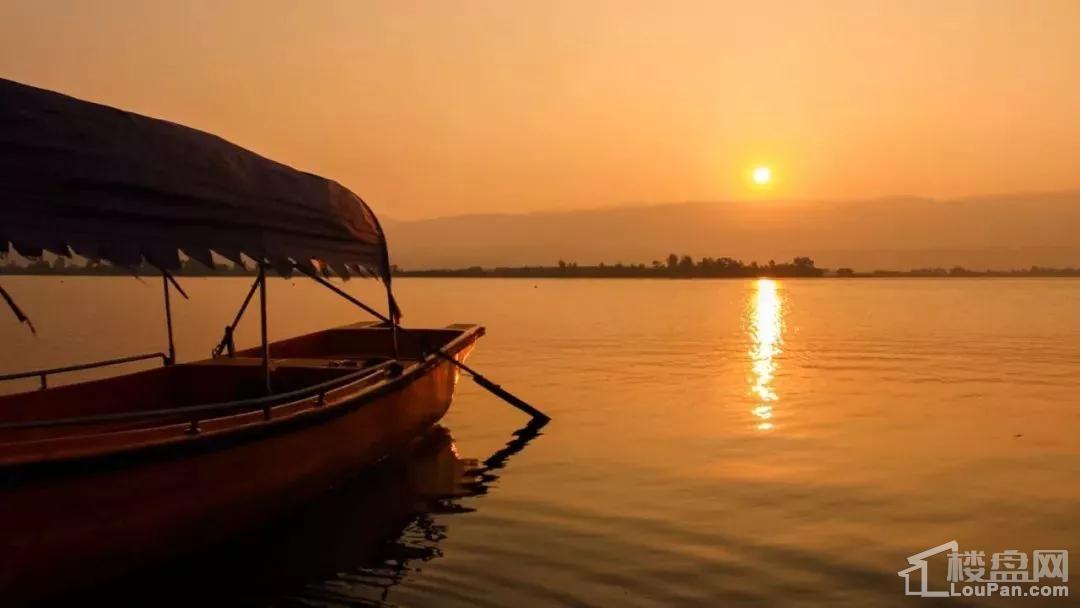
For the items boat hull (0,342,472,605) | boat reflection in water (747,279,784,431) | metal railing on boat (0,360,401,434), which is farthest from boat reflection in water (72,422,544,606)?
boat reflection in water (747,279,784,431)

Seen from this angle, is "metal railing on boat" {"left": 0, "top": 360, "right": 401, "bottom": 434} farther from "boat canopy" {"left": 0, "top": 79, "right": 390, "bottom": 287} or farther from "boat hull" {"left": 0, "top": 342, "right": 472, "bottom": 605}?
"boat canopy" {"left": 0, "top": 79, "right": 390, "bottom": 287}

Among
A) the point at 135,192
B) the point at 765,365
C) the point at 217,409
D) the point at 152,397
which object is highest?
the point at 135,192

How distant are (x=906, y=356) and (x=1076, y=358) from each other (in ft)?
17.0

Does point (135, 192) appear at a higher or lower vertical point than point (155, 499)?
higher

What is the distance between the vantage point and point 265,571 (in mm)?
6926

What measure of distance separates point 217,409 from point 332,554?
1.83 metres

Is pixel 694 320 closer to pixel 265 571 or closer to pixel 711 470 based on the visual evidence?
pixel 711 470

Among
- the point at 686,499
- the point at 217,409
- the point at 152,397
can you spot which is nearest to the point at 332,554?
the point at 217,409

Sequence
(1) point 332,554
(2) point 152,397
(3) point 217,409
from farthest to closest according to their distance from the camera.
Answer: (2) point 152,397 < (3) point 217,409 < (1) point 332,554

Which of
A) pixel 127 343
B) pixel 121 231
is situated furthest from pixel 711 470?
pixel 127 343

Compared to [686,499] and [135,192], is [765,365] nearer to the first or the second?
[686,499]

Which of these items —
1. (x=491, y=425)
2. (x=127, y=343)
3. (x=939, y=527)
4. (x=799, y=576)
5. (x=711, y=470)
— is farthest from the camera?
(x=127, y=343)

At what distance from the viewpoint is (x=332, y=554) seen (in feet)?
24.4

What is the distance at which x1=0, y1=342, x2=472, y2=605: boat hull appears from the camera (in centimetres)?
512
